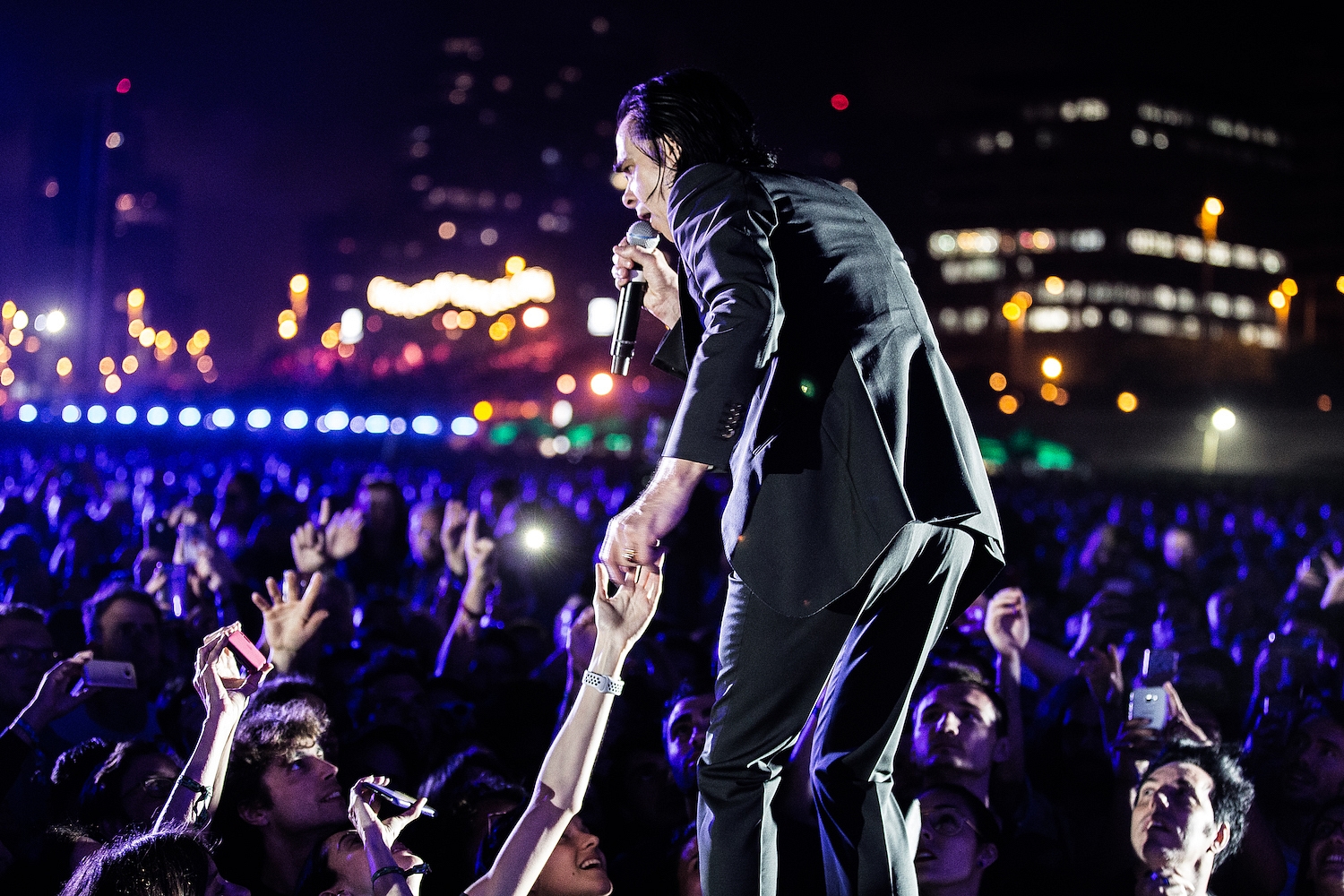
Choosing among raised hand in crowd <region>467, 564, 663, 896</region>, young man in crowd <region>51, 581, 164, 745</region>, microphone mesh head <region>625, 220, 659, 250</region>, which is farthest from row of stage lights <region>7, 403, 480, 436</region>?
raised hand in crowd <region>467, 564, 663, 896</region>

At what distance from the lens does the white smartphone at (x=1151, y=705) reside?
4207 mm

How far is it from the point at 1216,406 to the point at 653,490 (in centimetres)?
5458

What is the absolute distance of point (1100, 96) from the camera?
104m

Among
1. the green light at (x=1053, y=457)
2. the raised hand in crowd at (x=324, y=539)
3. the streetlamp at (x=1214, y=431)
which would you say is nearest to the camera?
the raised hand in crowd at (x=324, y=539)

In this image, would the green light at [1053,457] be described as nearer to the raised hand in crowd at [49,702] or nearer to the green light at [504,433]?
the green light at [504,433]

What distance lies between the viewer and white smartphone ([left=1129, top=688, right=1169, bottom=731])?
4.21 m

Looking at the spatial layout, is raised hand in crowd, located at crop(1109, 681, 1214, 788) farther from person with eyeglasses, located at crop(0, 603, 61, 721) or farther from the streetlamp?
the streetlamp

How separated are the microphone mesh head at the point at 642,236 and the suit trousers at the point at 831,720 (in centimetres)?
119

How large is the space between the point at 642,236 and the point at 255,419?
44859 mm

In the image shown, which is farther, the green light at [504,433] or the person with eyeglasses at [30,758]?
the green light at [504,433]

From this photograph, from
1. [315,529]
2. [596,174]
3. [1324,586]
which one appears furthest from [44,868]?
[596,174]

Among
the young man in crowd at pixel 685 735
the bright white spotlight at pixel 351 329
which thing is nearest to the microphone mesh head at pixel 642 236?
the young man in crowd at pixel 685 735

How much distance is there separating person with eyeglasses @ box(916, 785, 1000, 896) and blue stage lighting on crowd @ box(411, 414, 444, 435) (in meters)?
49.8

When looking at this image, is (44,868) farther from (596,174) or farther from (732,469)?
(596,174)
